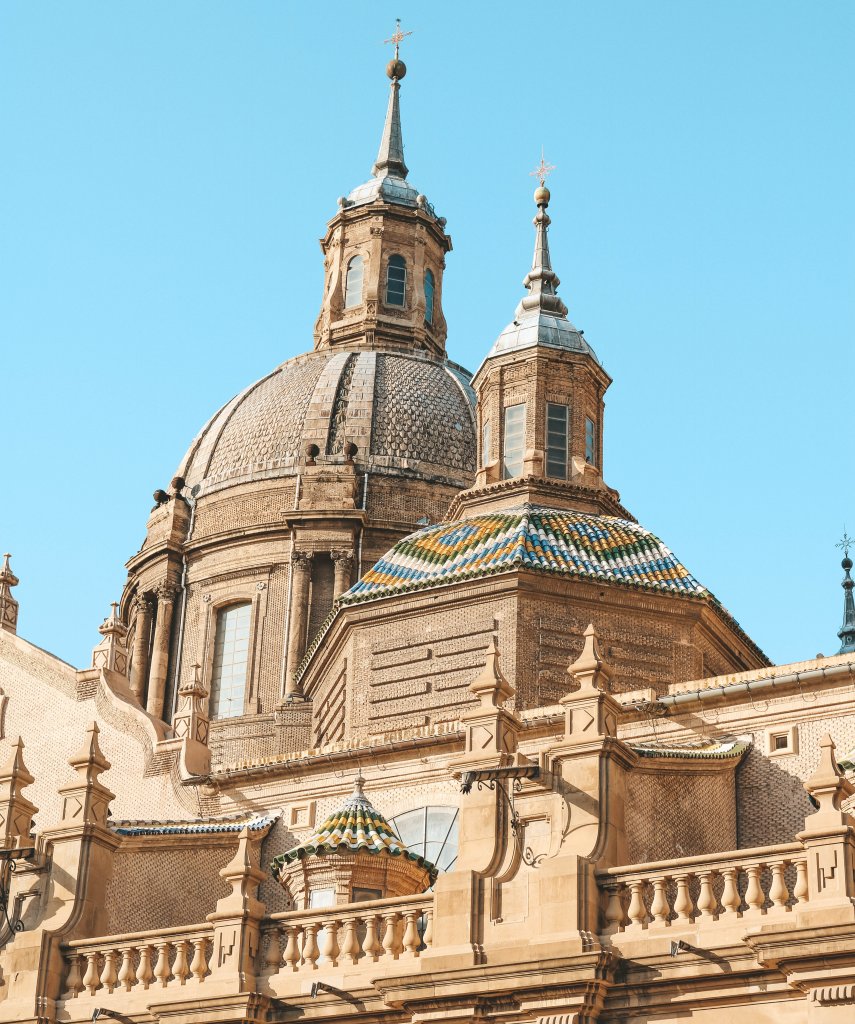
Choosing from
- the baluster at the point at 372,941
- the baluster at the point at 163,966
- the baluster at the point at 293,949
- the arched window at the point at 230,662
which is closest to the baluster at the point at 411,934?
the baluster at the point at 372,941

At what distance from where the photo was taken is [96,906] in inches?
930

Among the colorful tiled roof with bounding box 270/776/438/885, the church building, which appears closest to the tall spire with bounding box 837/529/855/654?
the church building

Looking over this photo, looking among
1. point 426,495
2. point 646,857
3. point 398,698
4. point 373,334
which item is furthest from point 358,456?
point 646,857

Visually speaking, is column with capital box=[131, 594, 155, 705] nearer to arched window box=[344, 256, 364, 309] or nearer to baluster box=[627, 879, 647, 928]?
arched window box=[344, 256, 364, 309]

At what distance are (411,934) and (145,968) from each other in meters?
3.24

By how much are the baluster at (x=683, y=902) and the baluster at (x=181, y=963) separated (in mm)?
5604

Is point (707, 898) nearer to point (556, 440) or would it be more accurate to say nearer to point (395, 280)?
point (556, 440)

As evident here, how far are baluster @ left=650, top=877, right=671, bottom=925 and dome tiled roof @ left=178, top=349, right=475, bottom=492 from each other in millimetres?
27974

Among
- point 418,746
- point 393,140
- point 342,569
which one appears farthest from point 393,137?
point 418,746

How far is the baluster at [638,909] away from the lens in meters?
19.8

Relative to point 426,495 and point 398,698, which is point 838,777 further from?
point 426,495

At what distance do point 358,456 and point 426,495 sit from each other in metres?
1.86

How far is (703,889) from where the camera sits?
19.5m

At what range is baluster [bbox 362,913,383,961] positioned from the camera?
21.0 m
